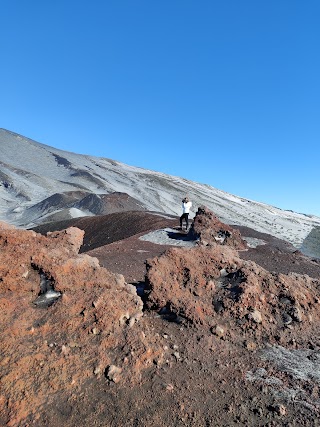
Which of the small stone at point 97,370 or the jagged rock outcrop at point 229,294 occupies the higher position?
the jagged rock outcrop at point 229,294

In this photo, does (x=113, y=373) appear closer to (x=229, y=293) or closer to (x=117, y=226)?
(x=229, y=293)

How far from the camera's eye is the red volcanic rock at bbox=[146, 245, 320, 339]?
244 inches

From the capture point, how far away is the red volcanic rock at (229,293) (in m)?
6.20

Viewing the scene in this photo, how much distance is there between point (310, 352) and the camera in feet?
18.8

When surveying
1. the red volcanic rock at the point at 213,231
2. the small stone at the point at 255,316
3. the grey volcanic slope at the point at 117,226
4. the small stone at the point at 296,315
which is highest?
the red volcanic rock at the point at 213,231

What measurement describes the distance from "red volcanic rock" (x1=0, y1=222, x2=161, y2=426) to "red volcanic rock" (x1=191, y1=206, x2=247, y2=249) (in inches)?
427

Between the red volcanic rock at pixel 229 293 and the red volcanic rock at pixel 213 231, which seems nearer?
the red volcanic rock at pixel 229 293

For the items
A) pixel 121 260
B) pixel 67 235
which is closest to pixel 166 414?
pixel 67 235

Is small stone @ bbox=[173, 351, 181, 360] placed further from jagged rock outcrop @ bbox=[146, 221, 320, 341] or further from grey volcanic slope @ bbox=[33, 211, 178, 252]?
grey volcanic slope @ bbox=[33, 211, 178, 252]

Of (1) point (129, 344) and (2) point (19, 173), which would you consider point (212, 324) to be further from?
(2) point (19, 173)

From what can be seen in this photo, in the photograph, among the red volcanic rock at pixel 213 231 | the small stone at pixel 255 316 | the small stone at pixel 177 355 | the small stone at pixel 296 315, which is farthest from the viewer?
the red volcanic rock at pixel 213 231

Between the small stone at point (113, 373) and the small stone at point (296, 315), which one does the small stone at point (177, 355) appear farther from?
the small stone at point (296, 315)

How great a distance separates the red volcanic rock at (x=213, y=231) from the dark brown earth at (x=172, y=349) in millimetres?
8981

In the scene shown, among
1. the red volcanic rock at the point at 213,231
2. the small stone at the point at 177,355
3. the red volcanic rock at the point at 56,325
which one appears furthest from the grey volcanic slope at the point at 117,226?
the small stone at the point at 177,355
